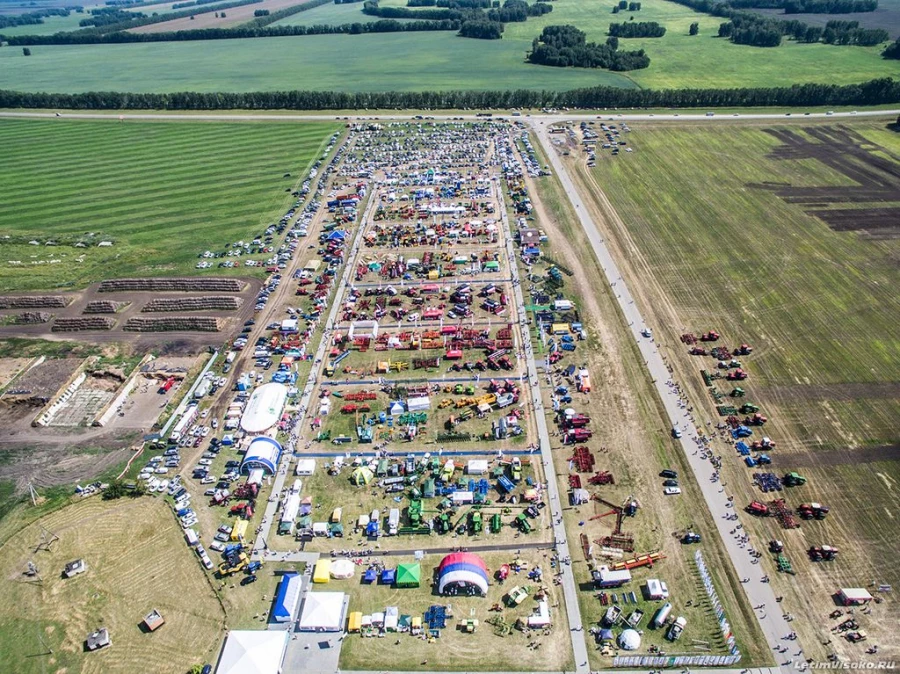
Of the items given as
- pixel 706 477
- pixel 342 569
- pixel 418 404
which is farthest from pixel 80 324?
pixel 706 477

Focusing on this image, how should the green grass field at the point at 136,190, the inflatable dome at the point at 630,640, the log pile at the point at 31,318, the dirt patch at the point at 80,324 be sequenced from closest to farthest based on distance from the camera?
the inflatable dome at the point at 630,640
the dirt patch at the point at 80,324
the log pile at the point at 31,318
the green grass field at the point at 136,190

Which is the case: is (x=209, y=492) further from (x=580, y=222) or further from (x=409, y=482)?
(x=580, y=222)

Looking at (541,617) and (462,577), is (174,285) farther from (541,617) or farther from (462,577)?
(541,617)

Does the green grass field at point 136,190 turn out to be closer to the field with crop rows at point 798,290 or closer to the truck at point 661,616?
the field with crop rows at point 798,290

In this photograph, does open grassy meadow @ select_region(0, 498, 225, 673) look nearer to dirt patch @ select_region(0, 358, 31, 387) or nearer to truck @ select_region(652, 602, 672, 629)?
dirt patch @ select_region(0, 358, 31, 387)

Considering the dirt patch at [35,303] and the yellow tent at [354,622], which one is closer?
the yellow tent at [354,622]

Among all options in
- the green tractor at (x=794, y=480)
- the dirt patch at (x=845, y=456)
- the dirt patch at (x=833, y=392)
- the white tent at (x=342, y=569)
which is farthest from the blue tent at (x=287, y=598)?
the dirt patch at (x=833, y=392)

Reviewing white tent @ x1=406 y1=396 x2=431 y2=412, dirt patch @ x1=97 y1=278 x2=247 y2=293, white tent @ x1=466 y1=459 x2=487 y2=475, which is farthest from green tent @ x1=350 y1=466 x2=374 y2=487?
dirt patch @ x1=97 y1=278 x2=247 y2=293
